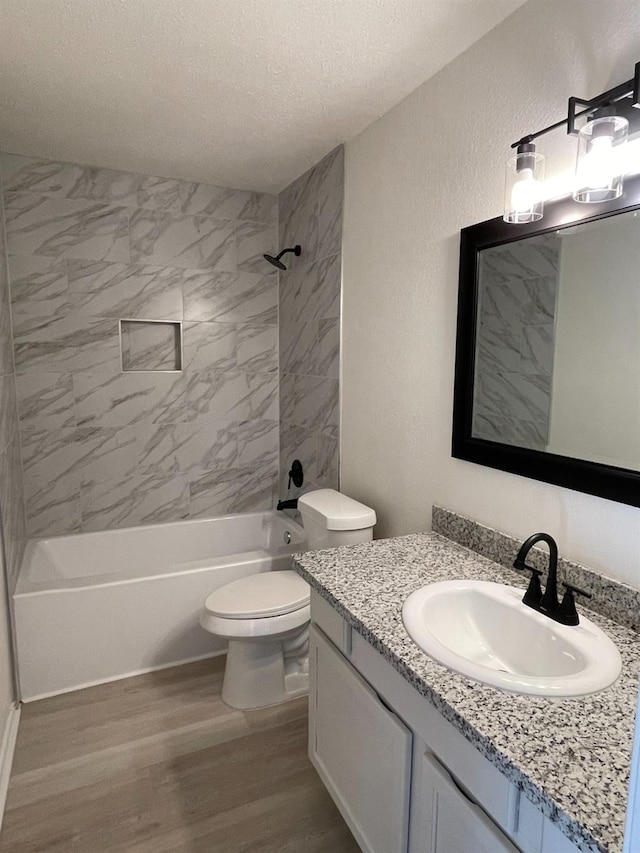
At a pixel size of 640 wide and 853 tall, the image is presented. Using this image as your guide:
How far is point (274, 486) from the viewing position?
3447 millimetres

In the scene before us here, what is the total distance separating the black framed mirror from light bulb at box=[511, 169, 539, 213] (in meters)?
0.08

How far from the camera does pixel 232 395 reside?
3.24m

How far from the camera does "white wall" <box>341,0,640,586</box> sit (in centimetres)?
133

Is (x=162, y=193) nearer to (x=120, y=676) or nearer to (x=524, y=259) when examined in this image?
(x=524, y=259)

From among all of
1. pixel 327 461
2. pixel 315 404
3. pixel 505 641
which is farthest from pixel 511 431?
pixel 315 404

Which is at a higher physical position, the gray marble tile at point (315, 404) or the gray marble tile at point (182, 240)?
the gray marble tile at point (182, 240)

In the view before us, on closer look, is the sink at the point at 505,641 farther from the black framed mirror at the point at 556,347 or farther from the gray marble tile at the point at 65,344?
the gray marble tile at the point at 65,344

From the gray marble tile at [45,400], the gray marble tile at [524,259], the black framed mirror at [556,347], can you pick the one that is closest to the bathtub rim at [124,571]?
the gray marble tile at [45,400]

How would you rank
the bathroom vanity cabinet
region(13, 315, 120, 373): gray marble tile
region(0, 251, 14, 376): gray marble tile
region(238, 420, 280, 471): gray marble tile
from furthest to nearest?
region(238, 420, 280, 471): gray marble tile
region(13, 315, 120, 373): gray marble tile
region(0, 251, 14, 376): gray marble tile
the bathroom vanity cabinet

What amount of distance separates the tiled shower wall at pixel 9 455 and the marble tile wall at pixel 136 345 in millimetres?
54

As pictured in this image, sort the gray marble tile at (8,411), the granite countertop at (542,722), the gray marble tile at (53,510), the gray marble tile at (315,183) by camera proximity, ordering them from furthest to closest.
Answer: the gray marble tile at (53,510), the gray marble tile at (315,183), the gray marble tile at (8,411), the granite countertop at (542,722)

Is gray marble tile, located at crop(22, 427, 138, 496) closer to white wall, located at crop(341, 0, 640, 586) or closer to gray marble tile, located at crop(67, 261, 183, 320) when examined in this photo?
gray marble tile, located at crop(67, 261, 183, 320)

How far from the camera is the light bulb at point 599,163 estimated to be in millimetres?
1182

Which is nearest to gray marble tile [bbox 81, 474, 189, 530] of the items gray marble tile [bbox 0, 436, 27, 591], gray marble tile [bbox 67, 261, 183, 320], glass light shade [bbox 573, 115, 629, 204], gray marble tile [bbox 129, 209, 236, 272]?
gray marble tile [bbox 0, 436, 27, 591]
